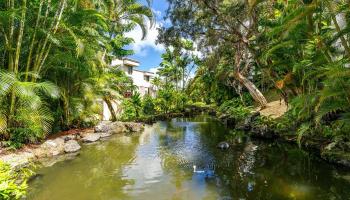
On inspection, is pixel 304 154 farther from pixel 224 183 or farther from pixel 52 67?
pixel 52 67

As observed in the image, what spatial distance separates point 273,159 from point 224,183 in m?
3.17

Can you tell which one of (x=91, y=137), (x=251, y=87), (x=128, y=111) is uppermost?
(x=251, y=87)

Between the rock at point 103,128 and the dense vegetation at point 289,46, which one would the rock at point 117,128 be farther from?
the dense vegetation at point 289,46

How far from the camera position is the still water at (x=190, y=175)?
6734 millimetres

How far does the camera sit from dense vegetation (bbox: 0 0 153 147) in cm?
953

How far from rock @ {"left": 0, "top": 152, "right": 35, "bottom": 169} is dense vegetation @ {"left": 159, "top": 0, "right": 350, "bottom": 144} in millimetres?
8133

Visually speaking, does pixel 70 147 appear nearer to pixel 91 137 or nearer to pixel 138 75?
pixel 91 137

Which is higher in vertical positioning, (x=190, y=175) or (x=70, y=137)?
(x=70, y=137)

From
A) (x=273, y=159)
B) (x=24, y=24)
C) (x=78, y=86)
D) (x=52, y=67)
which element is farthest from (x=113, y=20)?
(x=273, y=159)

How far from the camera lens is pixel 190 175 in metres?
8.28

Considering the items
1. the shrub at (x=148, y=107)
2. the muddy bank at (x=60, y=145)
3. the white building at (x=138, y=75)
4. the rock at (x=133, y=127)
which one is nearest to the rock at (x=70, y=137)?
the muddy bank at (x=60, y=145)

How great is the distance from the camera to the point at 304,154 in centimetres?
1030

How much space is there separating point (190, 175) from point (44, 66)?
7339 mm

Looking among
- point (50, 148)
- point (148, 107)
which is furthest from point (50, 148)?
point (148, 107)
